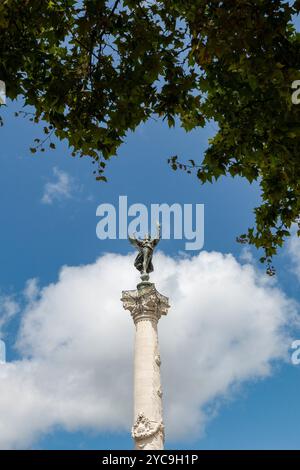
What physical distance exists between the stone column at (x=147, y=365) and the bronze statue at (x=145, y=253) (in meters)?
1.26

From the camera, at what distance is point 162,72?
797 centimetres

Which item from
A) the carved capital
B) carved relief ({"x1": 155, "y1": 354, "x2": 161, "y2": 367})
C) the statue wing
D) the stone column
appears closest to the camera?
the stone column

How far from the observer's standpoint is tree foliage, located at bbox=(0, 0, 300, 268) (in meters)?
7.05

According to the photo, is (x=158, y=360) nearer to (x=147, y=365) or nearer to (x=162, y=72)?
(x=147, y=365)

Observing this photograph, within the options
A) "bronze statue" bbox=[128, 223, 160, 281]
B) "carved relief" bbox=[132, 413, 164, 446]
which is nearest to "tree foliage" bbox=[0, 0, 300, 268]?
"carved relief" bbox=[132, 413, 164, 446]

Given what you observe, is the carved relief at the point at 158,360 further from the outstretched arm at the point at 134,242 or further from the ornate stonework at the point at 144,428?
the outstretched arm at the point at 134,242

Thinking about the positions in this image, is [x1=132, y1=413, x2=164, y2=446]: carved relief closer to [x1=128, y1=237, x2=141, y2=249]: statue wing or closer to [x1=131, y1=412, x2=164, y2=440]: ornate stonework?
[x1=131, y1=412, x2=164, y2=440]: ornate stonework

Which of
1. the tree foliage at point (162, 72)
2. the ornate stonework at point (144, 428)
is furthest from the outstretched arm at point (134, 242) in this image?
the tree foliage at point (162, 72)

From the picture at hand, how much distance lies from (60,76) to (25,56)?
1.86 ft

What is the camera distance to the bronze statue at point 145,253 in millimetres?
24234

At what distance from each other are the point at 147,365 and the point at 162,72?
569 inches

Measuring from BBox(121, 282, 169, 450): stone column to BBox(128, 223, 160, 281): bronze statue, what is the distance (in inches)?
49.4
